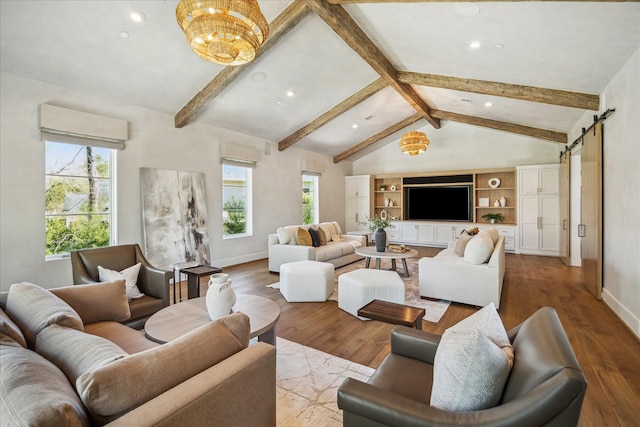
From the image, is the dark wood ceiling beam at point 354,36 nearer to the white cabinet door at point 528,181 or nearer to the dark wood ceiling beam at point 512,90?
the dark wood ceiling beam at point 512,90

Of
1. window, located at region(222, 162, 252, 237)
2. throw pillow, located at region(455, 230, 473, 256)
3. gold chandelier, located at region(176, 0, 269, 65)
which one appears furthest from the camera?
window, located at region(222, 162, 252, 237)

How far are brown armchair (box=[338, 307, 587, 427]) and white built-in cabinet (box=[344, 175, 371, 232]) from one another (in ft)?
27.5

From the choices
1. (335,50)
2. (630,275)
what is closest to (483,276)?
(630,275)

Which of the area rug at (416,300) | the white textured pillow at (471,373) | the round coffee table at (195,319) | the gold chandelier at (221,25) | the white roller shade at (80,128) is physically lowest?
the area rug at (416,300)

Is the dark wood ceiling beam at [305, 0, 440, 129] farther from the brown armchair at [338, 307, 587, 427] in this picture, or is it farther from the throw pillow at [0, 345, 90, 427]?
the throw pillow at [0, 345, 90, 427]

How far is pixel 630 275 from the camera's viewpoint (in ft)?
10.3

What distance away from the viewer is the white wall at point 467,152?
7578 mm

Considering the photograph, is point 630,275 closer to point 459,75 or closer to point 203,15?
point 459,75

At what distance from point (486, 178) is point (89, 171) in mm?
8937

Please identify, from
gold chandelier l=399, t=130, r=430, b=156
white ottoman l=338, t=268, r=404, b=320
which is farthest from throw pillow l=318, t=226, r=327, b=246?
gold chandelier l=399, t=130, r=430, b=156

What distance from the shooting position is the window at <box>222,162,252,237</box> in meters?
6.30

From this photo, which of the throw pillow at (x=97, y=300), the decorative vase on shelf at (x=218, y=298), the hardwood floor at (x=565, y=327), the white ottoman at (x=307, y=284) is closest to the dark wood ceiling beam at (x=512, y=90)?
the hardwood floor at (x=565, y=327)

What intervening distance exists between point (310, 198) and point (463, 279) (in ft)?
18.4

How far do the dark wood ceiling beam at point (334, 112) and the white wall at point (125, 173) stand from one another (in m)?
→ 0.43
